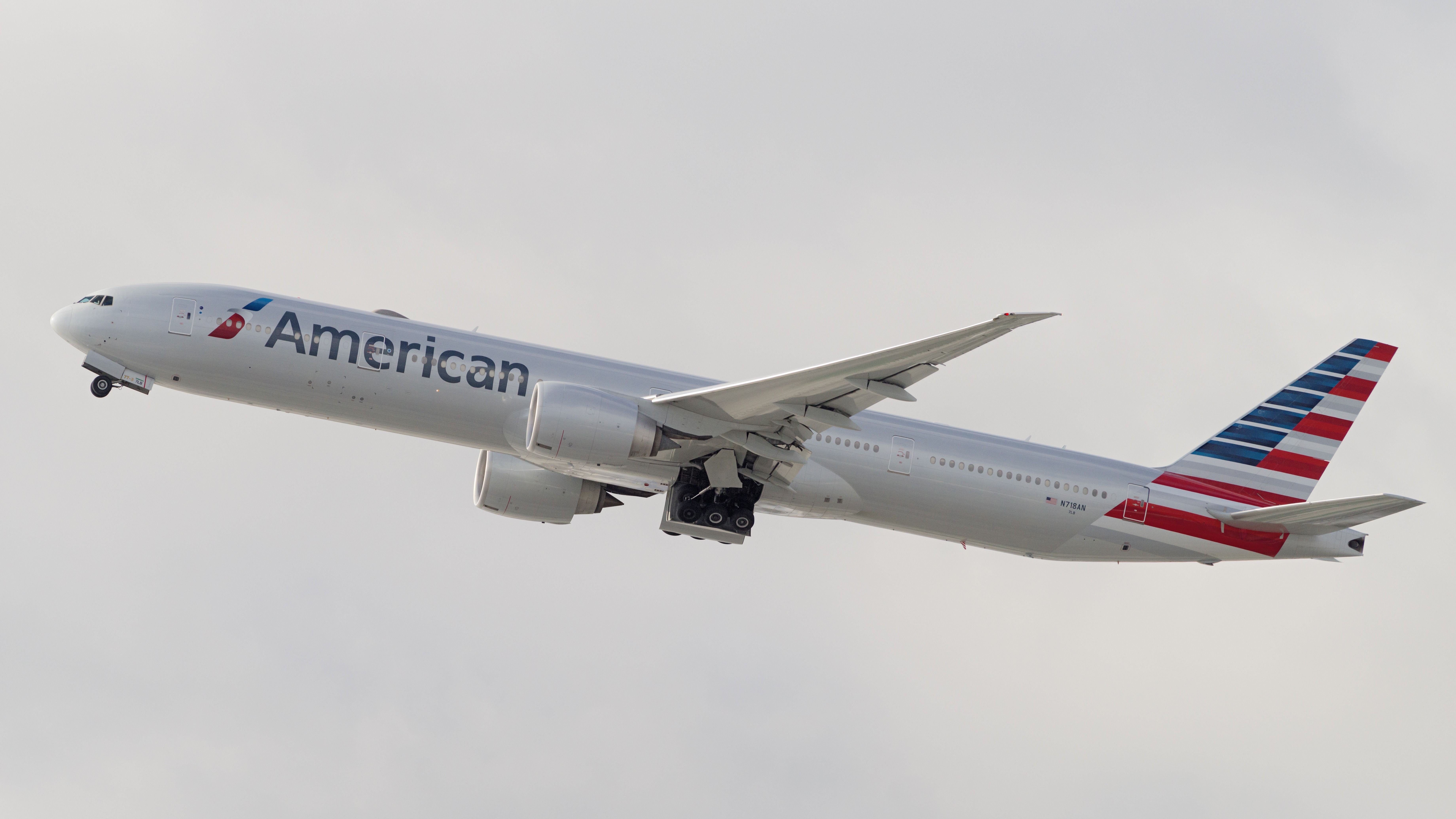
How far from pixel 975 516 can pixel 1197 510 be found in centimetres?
641

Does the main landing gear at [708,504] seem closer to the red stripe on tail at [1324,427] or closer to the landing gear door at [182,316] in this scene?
the landing gear door at [182,316]

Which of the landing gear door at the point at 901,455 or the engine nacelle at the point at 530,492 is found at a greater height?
the landing gear door at the point at 901,455

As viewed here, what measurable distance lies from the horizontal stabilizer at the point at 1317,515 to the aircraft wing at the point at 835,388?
37.1 feet

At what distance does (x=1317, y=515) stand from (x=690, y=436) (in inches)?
613

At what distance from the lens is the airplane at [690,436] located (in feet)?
95.0

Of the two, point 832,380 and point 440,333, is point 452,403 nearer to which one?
point 440,333

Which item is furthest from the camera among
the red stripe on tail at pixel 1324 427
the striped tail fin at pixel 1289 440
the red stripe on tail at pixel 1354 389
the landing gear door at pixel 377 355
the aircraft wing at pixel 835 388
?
the red stripe on tail at pixel 1354 389

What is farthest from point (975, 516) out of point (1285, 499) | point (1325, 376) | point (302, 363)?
point (302, 363)

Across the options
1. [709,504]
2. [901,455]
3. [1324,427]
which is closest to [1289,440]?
[1324,427]

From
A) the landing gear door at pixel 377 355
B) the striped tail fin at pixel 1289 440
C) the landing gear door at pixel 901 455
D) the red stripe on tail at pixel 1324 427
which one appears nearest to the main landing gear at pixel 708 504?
the landing gear door at pixel 901 455

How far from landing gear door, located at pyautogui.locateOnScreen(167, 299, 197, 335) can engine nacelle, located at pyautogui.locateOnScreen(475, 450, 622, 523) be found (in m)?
8.31

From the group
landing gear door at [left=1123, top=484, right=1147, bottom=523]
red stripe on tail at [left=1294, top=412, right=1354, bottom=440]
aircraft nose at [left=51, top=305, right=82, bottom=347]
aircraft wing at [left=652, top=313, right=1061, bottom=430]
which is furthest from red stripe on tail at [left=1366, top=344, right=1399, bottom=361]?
aircraft nose at [left=51, top=305, right=82, bottom=347]

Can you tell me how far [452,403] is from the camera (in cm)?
2988

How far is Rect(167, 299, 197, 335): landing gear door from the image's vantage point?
2936 centimetres
